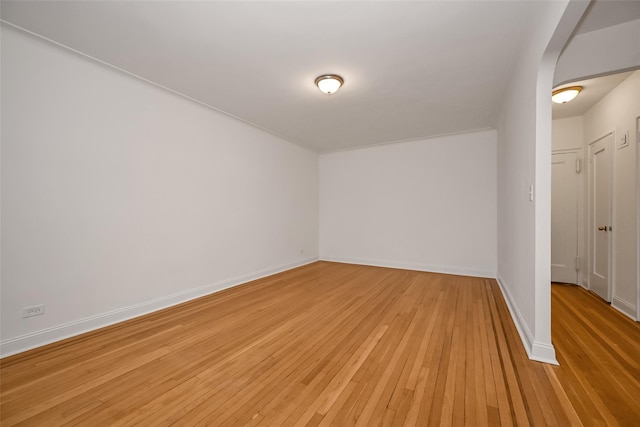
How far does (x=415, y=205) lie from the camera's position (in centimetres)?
535

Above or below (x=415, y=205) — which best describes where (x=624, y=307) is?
below

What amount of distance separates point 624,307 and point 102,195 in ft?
19.7

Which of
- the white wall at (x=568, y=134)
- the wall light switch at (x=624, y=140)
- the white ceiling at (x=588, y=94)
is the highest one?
the white ceiling at (x=588, y=94)

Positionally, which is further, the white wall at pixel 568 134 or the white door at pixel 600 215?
the white wall at pixel 568 134

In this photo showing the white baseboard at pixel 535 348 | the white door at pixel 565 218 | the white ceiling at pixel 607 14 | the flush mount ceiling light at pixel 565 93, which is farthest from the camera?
the white door at pixel 565 218

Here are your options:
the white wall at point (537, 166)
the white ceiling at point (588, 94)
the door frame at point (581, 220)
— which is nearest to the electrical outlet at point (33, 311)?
the white wall at point (537, 166)

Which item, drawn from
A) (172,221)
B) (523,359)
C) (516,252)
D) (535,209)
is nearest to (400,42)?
(535,209)

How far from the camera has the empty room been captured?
167 cm

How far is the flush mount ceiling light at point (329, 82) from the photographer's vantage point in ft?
9.46

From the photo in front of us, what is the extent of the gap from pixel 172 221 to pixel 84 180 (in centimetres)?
99

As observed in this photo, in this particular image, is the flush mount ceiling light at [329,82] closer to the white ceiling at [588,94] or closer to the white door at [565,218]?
the white ceiling at [588,94]

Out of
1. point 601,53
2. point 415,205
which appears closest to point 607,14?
point 601,53

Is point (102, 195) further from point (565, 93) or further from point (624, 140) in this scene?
point (624, 140)

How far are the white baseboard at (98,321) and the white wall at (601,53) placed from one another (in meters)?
4.69
